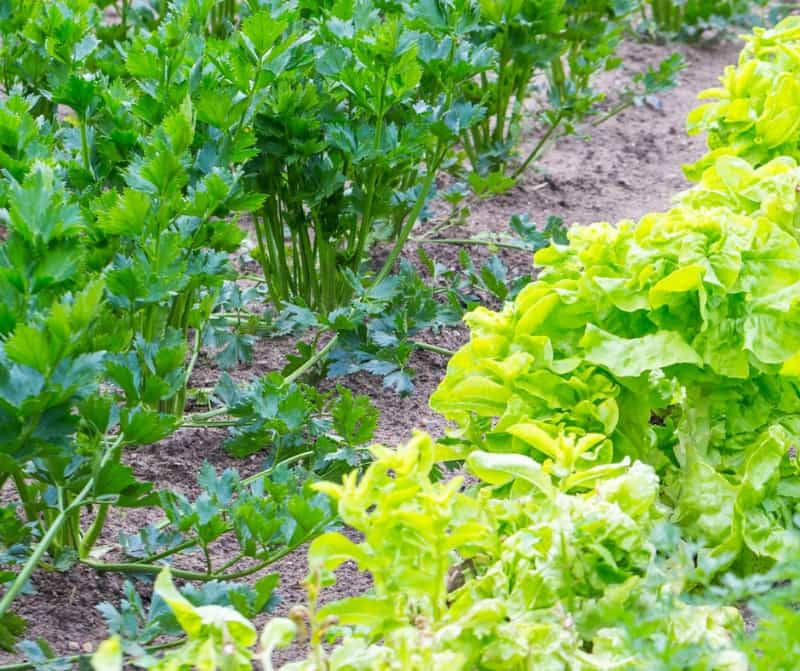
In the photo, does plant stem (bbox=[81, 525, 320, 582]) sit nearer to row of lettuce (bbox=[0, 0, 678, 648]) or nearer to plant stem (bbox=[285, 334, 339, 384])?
row of lettuce (bbox=[0, 0, 678, 648])

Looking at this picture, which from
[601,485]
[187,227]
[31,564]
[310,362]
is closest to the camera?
[31,564]

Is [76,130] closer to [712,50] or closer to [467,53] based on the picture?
[467,53]

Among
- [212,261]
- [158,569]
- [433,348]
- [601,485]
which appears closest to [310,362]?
[433,348]

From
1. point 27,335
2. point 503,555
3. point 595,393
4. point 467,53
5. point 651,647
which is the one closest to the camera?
point 651,647

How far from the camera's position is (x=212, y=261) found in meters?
2.97

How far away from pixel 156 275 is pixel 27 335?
58cm

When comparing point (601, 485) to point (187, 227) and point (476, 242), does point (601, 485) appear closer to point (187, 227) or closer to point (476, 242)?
point (187, 227)

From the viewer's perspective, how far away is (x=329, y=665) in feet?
6.72

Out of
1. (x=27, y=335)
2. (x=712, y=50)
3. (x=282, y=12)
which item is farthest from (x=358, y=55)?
(x=712, y=50)

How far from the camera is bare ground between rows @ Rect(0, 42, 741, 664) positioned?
2.82 meters

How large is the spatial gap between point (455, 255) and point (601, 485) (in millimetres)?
2694

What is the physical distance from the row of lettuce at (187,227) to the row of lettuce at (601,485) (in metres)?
0.32

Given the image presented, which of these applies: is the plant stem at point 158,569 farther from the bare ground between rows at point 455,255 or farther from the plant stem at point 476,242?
the plant stem at point 476,242

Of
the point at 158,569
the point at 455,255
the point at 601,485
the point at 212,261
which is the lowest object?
the point at 455,255
